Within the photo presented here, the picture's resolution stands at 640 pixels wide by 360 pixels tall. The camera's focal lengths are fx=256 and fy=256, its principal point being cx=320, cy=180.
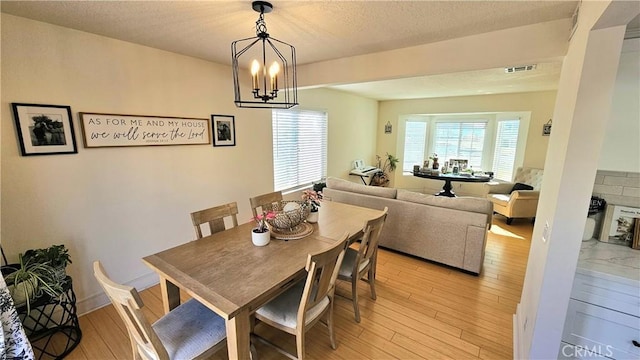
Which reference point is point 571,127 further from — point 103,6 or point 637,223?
point 103,6

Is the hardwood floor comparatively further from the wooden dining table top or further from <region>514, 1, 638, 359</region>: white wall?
the wooden dining table top

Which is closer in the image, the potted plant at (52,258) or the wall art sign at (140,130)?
the potted plant at (52,258)

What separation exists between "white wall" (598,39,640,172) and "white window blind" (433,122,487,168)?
528 cm

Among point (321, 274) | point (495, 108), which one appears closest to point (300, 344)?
point (321, 274)

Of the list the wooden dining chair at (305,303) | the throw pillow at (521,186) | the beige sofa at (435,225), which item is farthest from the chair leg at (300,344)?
the throw pillow at (521,186)

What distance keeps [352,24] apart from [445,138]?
18.7 feet

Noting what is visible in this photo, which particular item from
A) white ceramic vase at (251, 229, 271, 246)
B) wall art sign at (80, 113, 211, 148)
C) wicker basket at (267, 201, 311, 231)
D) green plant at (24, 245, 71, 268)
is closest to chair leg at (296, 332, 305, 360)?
white ceramic vase at (251, 229, 271, 246)

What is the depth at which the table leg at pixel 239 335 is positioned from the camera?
1257mm

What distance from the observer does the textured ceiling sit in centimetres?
161

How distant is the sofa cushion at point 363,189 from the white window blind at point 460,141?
4.16m

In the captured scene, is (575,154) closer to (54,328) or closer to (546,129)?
(54,328)

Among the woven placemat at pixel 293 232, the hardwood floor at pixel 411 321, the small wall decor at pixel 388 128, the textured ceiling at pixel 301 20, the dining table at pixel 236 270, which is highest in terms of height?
the textured ceiling at pixel 301 20

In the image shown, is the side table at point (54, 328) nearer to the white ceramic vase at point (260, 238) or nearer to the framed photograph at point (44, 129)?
the framed photograph at point (44, 129)

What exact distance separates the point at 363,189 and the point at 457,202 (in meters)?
1.16
